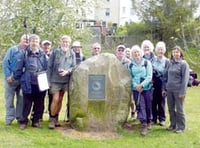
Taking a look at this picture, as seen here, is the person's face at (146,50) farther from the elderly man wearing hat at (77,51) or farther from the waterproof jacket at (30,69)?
the waterproof jacket at (30,69)

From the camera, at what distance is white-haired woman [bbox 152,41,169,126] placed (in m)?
9.95

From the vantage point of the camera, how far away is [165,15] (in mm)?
33031

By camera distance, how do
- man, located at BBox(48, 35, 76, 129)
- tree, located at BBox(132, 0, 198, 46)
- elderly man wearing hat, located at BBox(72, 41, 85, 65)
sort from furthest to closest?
tree, located at BBox(132, 0, 198, 46) → elderly man wearing hat, located at BBox(72, 41, 85, 65) → man, located at BBox(48, 35, 76, 129)

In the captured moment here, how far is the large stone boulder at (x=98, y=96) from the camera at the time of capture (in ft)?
31.6

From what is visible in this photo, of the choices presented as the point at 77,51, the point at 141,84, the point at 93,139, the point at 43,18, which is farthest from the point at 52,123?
the point at 43,18

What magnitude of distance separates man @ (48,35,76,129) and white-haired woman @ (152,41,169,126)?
5.51 ft

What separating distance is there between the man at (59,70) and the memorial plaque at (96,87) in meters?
0.46

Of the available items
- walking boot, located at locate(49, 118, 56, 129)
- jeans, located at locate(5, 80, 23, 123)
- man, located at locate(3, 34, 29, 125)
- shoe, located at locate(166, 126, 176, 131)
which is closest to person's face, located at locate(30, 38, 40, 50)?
man, located at locate(3, 34, 29, 125)

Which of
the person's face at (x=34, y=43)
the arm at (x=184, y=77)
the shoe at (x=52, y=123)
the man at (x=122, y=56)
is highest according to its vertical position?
the person's face at (x=34, y=43)

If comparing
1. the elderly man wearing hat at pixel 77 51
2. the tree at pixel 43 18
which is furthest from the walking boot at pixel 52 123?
the tree at pixel 43 18

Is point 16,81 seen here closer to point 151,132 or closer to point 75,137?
point 75,137

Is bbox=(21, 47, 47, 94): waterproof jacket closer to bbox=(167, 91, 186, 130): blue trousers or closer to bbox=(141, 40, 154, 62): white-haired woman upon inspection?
bbox=(141, 40, 154, 62): white-haired woman

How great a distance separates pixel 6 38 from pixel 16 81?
27.0 feet

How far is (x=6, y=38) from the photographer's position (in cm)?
1747
